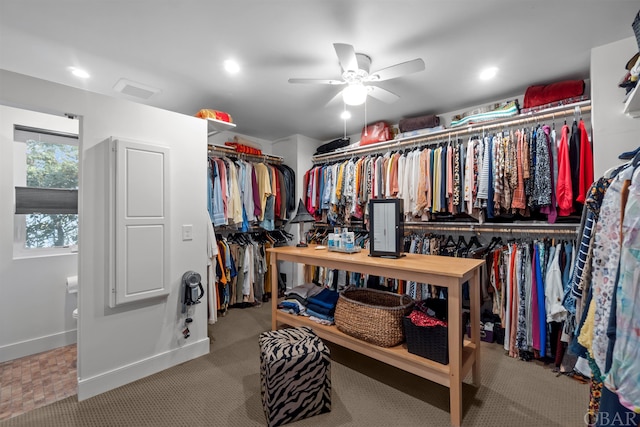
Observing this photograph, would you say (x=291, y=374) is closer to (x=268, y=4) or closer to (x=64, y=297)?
(x=268, y=4)

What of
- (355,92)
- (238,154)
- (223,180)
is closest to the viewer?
(355,92)

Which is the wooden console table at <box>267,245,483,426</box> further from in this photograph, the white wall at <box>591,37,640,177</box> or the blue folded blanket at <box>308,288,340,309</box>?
the white wall at <box>591,37,640,177</box>

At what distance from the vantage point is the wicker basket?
190 centimetres

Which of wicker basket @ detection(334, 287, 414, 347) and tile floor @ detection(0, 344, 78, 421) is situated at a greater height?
wicker basket @ detection(334, 287, 414, 347)

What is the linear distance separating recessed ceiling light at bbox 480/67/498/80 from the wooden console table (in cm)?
177

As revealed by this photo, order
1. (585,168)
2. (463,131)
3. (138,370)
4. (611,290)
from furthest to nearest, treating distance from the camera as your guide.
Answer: (463,131) < (585,168) < (138,370) < (611,290)

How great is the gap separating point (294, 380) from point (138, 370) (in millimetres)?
1336

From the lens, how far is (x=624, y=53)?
2.04 metres

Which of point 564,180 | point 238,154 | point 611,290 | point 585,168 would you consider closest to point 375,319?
point 611,290

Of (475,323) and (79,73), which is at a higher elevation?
(79,73)

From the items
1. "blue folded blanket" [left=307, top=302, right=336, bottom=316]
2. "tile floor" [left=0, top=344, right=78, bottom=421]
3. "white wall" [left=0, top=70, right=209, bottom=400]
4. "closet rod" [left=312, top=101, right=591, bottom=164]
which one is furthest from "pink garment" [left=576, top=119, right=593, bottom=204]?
"tile floor" [left=0, top=344, right=78, bottom=421]

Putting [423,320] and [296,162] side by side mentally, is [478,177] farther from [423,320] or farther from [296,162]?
[296,162]

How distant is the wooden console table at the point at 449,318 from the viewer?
5.21 ft

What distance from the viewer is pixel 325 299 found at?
2527 millimetres
